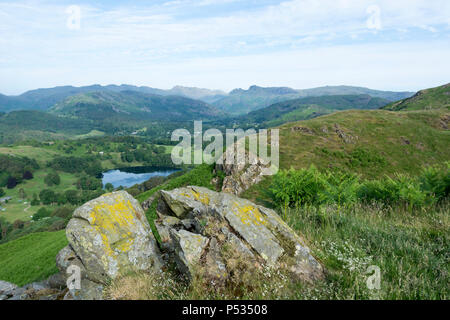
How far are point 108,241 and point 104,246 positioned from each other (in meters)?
0.19

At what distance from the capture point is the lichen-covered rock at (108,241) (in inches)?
276

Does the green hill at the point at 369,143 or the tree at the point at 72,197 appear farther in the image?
the tree at the point at 72,197

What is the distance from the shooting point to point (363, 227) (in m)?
8.02

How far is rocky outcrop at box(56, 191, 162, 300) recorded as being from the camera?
273 inches

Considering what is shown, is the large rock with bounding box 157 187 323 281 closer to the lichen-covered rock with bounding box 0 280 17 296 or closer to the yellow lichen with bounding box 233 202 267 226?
the yellow lichen with bounding box 233 202 267 226

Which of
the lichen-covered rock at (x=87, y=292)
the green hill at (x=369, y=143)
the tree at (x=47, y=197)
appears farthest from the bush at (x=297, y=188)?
the tree at (x=47, y=197)

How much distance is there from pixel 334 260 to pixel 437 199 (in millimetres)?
9071

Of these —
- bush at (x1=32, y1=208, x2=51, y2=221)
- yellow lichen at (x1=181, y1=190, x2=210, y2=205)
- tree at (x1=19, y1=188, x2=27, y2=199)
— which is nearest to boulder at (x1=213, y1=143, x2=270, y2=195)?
yellow lichen at (x1=181, y1=190, x2=210, y2=205)

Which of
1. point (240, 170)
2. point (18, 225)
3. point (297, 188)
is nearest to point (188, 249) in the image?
point (297, 188)

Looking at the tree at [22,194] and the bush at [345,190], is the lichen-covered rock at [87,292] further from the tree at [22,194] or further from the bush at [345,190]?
the tree at [22,194]

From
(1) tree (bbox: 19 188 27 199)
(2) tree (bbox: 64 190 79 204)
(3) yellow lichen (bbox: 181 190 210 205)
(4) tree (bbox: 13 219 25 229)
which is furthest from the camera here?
(1) tree (bbox: 19 188 27 199)

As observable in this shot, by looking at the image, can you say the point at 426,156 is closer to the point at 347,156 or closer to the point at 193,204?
the point at 347,156

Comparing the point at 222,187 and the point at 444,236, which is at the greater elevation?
the point at 444,236
